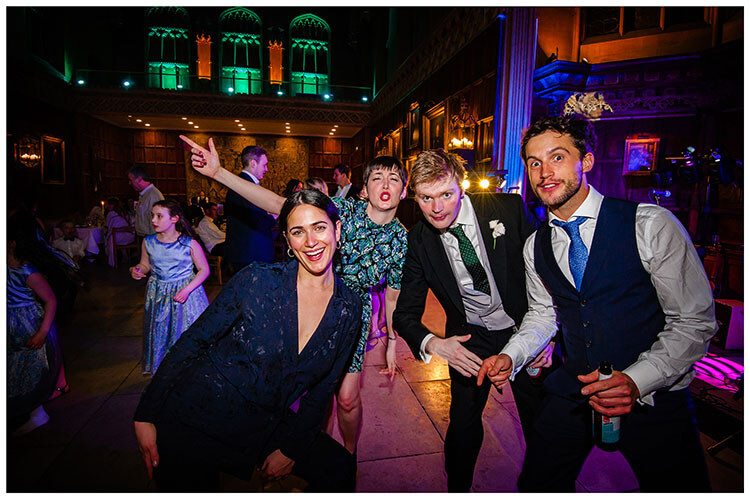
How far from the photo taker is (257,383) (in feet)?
4.79

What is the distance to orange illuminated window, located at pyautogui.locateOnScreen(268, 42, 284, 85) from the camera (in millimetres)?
17188

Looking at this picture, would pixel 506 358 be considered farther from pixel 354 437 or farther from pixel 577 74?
pixel 577 74

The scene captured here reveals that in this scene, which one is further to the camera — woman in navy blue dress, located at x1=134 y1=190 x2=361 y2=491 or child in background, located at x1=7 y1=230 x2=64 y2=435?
child in background, located at x1=7 y1=230 x2=64 y2=435

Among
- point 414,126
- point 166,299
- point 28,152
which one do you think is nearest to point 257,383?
point 166,299

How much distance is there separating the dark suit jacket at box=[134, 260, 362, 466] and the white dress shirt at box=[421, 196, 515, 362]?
2.48ft

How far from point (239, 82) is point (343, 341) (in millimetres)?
19439

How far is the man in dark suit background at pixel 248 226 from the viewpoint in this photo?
323 centimetres

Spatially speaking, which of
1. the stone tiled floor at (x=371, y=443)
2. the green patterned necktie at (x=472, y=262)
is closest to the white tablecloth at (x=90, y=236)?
the stone tiled floor at (x=371, y=443)

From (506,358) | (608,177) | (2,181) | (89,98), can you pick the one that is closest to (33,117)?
(89,98)

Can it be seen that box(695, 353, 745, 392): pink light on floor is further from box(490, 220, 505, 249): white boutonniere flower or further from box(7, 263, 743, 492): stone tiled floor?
box(490, 220, 505, 249): white boutonniere flower

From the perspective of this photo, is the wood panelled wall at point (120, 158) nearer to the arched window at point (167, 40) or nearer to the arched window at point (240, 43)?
the arched window at point (167, 40)

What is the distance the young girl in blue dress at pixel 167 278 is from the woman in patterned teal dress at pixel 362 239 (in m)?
1.09

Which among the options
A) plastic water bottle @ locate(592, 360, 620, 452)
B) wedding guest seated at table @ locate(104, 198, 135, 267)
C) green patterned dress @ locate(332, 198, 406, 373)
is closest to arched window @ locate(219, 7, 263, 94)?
wedding guest seated at table @ locate(104, 198, 135, 267)

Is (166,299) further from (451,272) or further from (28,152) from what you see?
(28,152)
